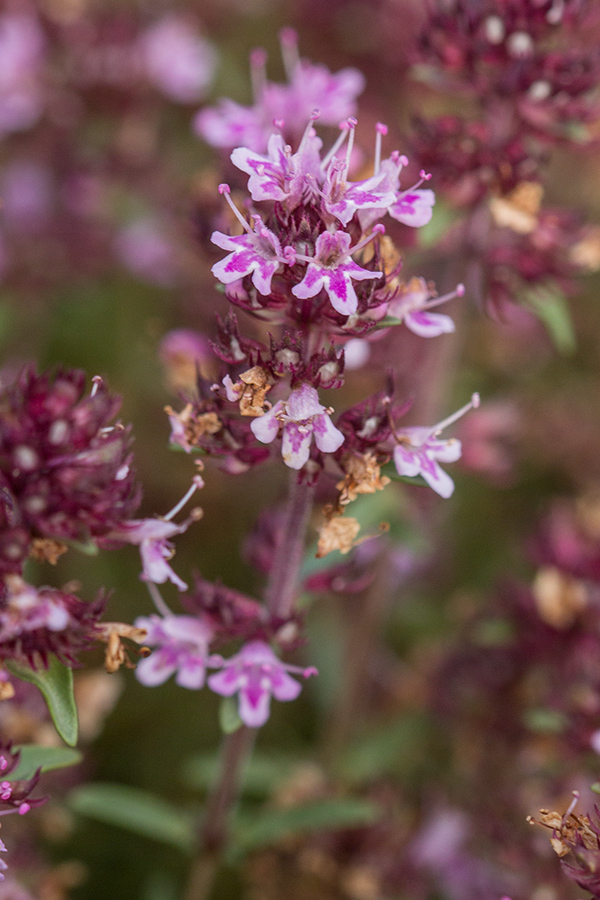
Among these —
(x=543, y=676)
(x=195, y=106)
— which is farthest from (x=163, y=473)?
(x=195, y=106)

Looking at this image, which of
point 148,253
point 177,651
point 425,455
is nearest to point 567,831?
point 425,455

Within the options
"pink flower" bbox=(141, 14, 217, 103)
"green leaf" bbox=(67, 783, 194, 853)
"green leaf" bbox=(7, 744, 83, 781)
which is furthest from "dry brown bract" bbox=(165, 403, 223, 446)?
"pink flower" bbox=(141, 14, 217, 103)

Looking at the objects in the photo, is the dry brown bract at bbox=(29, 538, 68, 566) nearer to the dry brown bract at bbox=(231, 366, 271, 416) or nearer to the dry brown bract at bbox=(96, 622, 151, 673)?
the dry brown bract at bbox=(96, 622, 151, 673)

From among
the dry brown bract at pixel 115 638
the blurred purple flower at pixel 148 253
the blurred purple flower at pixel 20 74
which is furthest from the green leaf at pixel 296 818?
the blurred purple flower at pixel 20 74

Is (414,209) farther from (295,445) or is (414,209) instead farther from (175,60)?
(175,60)

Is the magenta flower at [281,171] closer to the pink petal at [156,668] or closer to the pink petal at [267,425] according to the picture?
the pink petal at [267,425]
